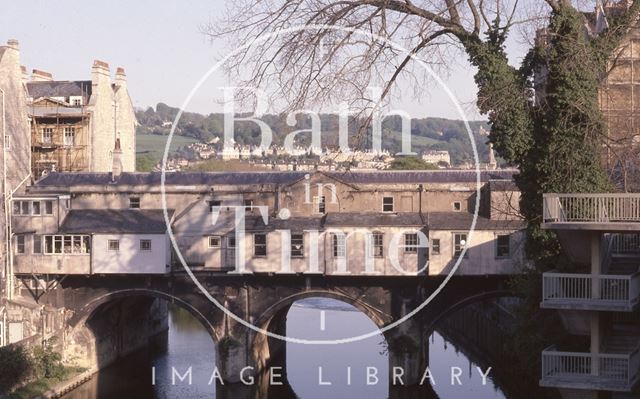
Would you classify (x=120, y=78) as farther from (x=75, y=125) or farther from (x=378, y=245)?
(x=378, y=245)

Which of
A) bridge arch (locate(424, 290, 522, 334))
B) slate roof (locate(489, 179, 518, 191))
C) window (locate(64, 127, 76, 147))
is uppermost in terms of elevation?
window (locate(64, 127, 76, 147))

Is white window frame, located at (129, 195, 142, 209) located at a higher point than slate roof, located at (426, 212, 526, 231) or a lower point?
higher

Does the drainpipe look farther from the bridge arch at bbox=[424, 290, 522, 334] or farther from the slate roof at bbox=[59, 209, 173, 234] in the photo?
the bridge arch at bbox=[424, 290, 522, 334]

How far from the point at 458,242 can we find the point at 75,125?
25.6 metres

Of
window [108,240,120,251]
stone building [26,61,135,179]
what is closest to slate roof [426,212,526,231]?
window [108,240,120,251]

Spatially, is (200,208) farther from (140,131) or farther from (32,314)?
(140,131)

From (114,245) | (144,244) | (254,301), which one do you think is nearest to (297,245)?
(254,301)

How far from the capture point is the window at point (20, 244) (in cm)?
4966

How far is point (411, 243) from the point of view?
156 ft

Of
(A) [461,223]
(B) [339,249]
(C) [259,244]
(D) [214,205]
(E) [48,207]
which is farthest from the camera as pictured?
(D) [214,205]

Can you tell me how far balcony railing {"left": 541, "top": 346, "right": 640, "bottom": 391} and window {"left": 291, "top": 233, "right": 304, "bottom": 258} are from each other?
22.2 metres

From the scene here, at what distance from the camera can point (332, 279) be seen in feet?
159

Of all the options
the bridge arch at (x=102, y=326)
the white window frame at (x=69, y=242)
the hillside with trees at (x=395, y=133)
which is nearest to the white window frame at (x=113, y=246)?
the white window frame at (x=69, y=242)

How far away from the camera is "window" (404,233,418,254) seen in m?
47.3
